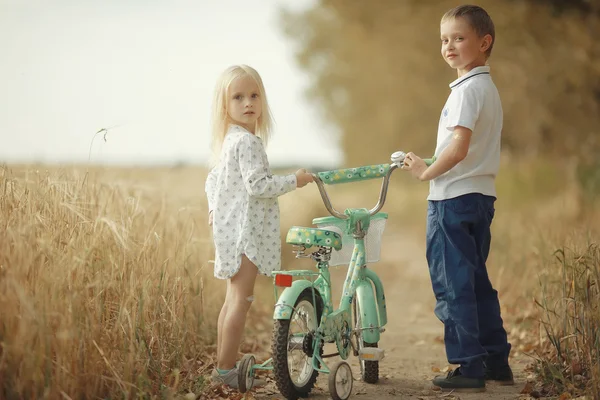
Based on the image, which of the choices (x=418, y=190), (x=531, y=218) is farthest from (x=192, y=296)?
(x=418, y=190)

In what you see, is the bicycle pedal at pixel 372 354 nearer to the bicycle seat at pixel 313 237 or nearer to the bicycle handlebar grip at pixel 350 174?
the bicycle seat at pixel 313 237

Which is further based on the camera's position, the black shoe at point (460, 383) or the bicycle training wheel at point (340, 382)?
the black shoe at point (460, 383)

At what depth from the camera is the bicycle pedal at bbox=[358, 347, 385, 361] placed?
3990mm

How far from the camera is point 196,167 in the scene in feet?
40.6

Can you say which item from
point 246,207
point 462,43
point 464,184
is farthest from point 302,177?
point 462,43

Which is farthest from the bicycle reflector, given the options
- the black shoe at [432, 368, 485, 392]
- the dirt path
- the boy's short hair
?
the boy's short hair

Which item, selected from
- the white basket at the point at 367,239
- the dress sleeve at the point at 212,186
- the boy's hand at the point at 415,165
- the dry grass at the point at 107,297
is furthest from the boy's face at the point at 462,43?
the dress sleeve at the point at 212,186

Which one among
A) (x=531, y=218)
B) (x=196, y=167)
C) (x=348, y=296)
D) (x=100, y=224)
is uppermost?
(x=196, y=167)

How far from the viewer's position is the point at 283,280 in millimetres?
3691

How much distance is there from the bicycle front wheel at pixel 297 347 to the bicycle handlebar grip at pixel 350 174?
578 mm

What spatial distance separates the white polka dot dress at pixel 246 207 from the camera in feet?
13.0

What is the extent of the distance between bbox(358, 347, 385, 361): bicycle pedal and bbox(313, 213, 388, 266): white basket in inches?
19.5

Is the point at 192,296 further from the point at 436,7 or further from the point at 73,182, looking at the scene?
the point at 436,7

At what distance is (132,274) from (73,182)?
710 millimetres
